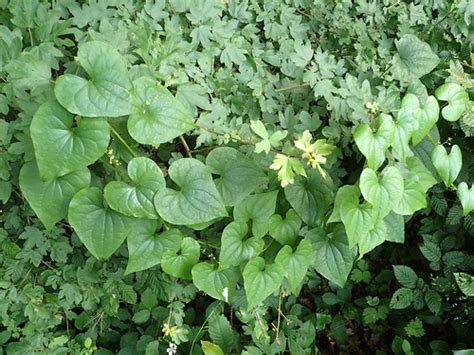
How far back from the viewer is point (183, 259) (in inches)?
56.7

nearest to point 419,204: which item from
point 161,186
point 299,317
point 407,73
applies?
point 407,73

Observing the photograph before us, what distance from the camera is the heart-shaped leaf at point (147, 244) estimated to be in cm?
134

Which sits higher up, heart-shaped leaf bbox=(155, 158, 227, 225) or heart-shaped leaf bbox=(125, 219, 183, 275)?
heart-shaped leaf bbox=(155, 158, 227, 225)

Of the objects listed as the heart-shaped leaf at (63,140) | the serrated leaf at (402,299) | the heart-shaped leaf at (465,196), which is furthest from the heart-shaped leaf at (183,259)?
the serrated leaf at (402,299)

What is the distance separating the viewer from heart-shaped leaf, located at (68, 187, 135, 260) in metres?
1.27

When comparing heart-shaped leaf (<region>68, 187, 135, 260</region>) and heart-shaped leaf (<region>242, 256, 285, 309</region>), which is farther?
heart-shaped leaf (<region>242, 256, 285, 309</region>)

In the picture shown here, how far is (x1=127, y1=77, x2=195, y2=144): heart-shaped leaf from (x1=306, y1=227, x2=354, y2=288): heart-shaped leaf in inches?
21.0

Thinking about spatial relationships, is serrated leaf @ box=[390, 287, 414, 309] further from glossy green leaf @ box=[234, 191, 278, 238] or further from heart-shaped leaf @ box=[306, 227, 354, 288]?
glossy green leaf @ box=[234, 191, 278, 238]

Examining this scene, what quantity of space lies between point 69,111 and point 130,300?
2.92ft

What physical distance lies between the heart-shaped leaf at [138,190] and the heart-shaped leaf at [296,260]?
0.40 metres

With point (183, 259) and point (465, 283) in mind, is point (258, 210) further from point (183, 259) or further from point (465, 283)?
point (465, 283)

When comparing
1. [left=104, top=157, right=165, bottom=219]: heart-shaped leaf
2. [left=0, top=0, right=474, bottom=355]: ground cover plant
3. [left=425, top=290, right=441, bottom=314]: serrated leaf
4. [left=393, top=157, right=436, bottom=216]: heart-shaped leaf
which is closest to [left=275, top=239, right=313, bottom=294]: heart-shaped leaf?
[left=0, top=0, right=474, bottom=355]: ground cover plant

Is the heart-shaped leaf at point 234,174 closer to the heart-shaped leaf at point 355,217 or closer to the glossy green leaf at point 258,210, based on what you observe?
the glossy green leaf at point 258,210

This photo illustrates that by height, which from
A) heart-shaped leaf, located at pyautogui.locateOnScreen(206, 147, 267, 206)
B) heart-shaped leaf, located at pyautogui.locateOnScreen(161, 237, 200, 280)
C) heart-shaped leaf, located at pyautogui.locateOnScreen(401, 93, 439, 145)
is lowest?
heart-shaped leaf, located at pyautogui.locateOnScreen(161, 237, 200, 280)
